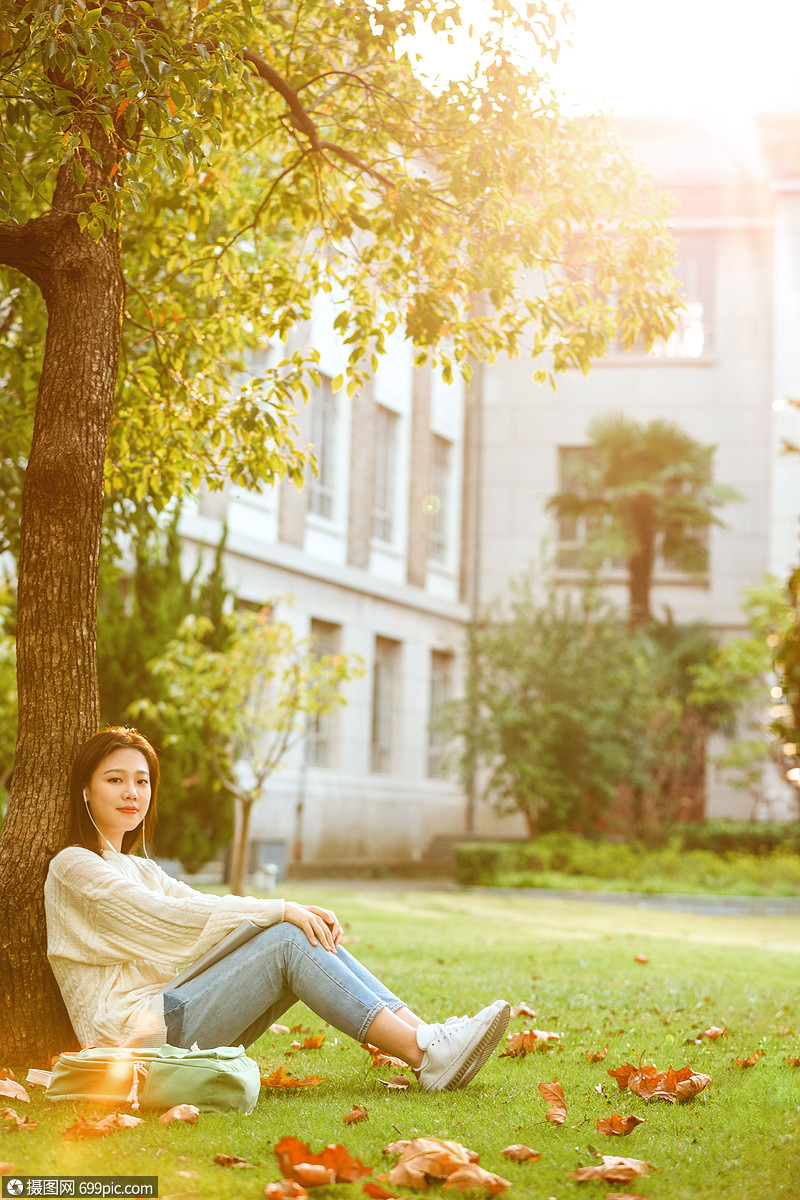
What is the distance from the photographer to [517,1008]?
261 inches

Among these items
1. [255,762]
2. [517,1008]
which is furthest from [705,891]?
[517,1008]

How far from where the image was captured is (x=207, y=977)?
440cm

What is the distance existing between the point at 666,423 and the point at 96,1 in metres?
23.1

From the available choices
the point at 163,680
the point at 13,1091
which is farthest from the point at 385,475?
the point at 13,1091

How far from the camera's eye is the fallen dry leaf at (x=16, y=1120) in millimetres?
3816

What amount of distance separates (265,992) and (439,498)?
23496mm

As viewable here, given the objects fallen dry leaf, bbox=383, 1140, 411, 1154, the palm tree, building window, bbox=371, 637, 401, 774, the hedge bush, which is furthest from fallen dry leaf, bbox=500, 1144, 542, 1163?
building window, bbox=371, 637, 401, 774

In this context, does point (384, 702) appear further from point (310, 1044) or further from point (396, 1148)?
point (396, 1148)

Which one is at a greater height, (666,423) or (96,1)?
(666,423)

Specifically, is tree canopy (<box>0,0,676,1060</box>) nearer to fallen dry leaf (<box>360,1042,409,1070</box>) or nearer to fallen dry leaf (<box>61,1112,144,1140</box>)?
fallen dry leaf (<box>61,1112,144,1140</box>)

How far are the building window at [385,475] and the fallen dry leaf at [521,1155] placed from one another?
21.4 metres

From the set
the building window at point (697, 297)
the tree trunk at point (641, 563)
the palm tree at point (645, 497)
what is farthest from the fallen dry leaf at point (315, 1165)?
the building window at point (697, 297)

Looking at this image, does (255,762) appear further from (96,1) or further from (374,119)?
(96,1)

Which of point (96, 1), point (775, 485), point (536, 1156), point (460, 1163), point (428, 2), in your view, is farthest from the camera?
point (775, 485)
